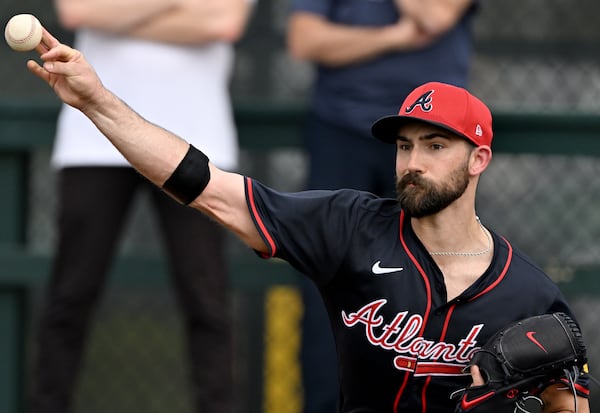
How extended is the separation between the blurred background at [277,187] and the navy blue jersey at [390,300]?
5.03 ft

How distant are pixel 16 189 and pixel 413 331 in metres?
2.27

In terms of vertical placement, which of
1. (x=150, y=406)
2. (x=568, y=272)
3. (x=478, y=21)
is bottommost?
(x=150, y=406)

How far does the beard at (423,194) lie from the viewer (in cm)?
367

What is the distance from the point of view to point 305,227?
148 inches

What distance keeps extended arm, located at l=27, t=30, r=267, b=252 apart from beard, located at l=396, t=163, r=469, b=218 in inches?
17.1

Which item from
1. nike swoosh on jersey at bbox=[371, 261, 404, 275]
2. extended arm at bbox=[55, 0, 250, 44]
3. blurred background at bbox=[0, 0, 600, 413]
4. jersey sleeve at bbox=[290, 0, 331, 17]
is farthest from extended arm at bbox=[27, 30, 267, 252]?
blurred background at bbox=[0, 0, 600, 413]

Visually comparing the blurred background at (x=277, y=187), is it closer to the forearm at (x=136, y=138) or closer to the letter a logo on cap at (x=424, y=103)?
the letter a logo on cap at (x=424, y=103)

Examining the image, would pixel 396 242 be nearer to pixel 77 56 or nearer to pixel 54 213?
pixel 77 56

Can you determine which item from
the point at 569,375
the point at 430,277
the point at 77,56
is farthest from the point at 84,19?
the point at 569,375

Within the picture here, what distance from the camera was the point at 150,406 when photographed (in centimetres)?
577

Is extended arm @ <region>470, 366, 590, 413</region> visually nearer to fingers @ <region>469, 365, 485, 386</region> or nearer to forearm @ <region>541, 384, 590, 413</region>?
forearm @ <region>541, 384, 590, 413</region>

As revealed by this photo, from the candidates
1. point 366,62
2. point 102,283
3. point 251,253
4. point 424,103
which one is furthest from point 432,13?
point 102,283

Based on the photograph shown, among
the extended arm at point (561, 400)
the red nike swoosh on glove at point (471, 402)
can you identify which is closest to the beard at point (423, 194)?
the red nike swoosh on glove at point (471, 402)

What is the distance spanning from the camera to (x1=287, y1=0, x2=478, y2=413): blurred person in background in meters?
4.75
